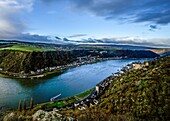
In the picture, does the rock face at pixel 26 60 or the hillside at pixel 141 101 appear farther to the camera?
the rock face at pixel 26 60

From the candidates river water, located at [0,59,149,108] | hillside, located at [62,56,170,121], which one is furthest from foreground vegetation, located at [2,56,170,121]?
river water, located at [0,59,149,108]

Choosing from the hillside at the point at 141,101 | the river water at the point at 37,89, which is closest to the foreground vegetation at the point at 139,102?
the hillside at the point at 141,101

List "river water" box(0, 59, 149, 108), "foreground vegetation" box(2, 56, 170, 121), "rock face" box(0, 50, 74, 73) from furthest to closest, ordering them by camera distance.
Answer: "rock face" box(0, 50, 74, 73) < "river water" box(0, 59, 149, 108) < "foreground vegetation" box(2, 56, 170, 121)

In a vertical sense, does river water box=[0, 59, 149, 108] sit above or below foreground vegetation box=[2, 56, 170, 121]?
below

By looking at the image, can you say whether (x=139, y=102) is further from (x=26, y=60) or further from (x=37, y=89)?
(x=26, y=60)

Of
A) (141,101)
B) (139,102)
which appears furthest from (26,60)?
(141,101)

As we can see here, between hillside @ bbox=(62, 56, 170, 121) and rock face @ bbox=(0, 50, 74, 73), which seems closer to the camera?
hillside @ bbox=(62, 56, 170, 121)

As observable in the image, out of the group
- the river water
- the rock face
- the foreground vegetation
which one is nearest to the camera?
the foreground vegetation

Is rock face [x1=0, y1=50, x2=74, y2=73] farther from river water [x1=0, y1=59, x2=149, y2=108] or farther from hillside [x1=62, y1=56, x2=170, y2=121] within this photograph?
hillside [x1=62, y1=56, x2=170, y2=121]

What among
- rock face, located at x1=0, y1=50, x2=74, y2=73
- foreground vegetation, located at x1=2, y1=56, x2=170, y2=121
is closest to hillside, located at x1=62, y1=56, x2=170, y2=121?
foreground vegetation, located at x1=2, y1=56, x2=170, y2=121

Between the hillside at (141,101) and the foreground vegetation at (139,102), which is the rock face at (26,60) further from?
the hillside at (141,101)
